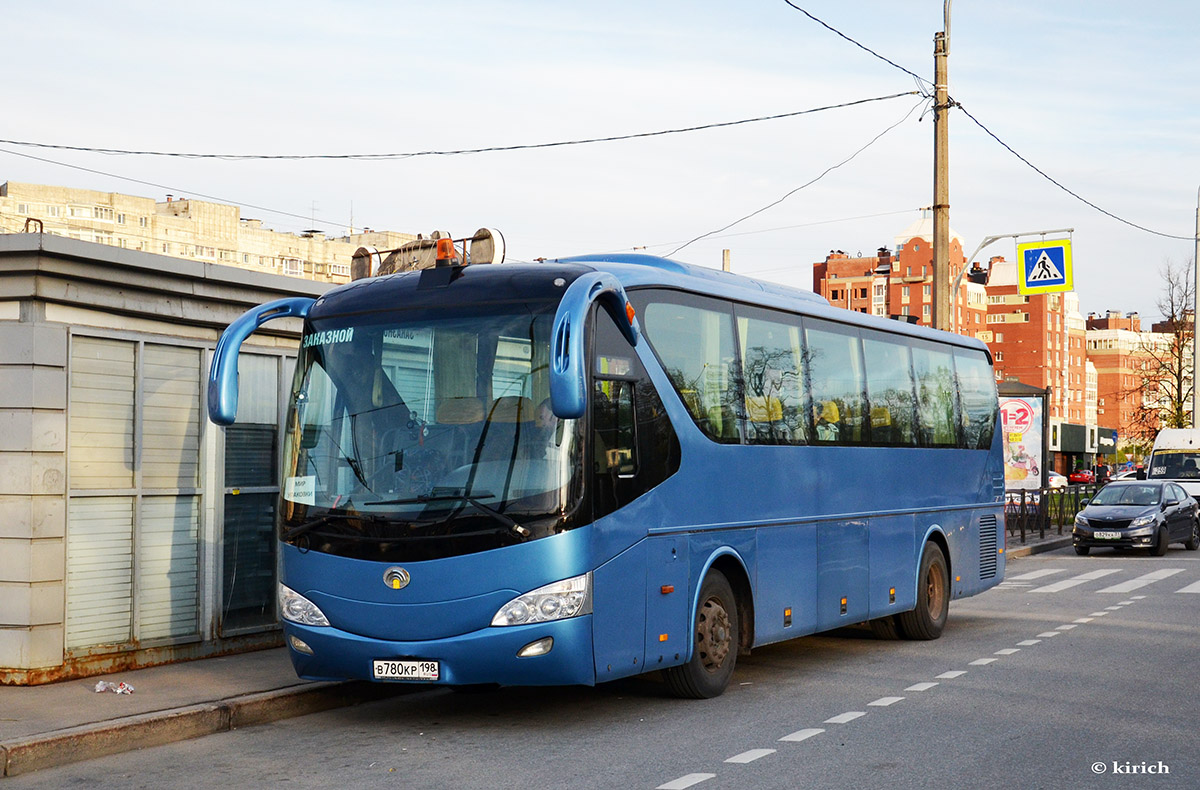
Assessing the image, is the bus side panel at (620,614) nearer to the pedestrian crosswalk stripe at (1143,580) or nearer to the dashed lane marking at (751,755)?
the dashed lane marking at (751,755)

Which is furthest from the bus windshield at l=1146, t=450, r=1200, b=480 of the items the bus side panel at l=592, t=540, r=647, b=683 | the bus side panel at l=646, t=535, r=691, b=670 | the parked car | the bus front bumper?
the bus front bumper

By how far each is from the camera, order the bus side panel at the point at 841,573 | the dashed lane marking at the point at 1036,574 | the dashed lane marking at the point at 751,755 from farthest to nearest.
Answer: the dashed lane marking at the point at 1036,574 → the bus side panel at the point at 841,573 → the dashed lane marking at the point at 751,755

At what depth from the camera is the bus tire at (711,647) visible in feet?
33.4

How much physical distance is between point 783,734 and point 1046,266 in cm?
1842

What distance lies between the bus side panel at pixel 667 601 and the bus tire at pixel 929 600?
5.16m

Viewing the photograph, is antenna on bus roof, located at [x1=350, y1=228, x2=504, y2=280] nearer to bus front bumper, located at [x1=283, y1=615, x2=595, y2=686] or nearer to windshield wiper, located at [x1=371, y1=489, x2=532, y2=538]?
windshield wiper, located at [x1=371, y1=489, x2=532, y2=538]

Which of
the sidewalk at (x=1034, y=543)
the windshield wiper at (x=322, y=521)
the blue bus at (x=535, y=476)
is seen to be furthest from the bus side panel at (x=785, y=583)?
the sidewalk at (x=1034, y=543)

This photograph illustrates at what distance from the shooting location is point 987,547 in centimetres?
1644

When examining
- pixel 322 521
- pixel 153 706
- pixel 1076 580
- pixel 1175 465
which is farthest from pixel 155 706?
pixel 1175 465

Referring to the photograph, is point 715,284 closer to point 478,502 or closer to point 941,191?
point 478,502

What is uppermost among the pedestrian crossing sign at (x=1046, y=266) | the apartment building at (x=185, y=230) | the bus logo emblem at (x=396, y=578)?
the apartment building at (x=185, y=230)

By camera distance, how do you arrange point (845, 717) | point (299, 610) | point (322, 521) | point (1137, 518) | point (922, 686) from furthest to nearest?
point (1137, 518), point (922, 686), point (845, 717), point (299, 610), point (322, 521)

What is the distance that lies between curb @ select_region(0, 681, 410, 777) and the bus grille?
8256mm

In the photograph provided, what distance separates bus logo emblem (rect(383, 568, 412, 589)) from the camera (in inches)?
349
